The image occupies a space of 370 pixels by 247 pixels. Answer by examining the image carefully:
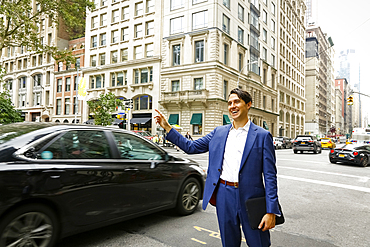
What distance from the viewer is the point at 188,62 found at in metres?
33.3

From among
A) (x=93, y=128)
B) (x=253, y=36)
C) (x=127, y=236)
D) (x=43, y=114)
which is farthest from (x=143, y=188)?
(x=43, y=114)

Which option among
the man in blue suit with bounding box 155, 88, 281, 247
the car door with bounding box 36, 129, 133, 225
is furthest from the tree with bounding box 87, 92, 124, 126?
the man in blue suit with bounding box 155, 88, 281, 247

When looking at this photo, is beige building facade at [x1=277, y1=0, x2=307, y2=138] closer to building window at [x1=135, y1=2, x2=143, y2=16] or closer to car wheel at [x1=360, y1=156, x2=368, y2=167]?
building window at [x1=135, y1=2, x2=143, y2=16]

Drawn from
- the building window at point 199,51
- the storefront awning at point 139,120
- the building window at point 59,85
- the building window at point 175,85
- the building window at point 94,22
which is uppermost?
the building window at point 94,22

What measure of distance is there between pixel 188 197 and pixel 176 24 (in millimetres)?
32877

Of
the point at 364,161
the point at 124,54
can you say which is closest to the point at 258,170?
the point at 364,161

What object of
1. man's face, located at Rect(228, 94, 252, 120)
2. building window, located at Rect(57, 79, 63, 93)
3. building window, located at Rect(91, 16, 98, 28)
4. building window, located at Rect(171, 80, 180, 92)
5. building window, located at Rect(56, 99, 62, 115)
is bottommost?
man's face, located at Rect(228, 94, 252, 120)

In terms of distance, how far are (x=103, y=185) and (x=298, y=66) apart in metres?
69.5

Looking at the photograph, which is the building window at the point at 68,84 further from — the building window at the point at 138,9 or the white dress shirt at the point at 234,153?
the white dress shirt at the point at 234,153

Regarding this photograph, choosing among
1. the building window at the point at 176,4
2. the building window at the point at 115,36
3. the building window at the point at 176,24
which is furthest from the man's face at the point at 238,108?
the building window at the point at 115,36

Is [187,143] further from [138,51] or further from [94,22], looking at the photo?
[94,22]

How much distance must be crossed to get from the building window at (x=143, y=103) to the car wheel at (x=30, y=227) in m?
33.7

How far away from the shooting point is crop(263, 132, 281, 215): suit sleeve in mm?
2126

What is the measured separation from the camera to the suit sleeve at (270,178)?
213cm
